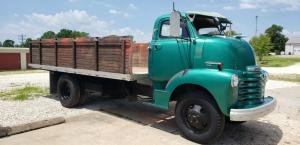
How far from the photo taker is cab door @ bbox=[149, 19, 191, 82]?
24.9 feet

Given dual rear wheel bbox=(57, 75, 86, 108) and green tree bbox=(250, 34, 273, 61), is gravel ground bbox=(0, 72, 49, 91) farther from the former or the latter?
green tree bbox=(250, 34, 273, 61)

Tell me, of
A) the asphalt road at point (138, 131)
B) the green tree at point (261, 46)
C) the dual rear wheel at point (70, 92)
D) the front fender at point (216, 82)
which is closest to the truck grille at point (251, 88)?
the front fender at point (216, 82)

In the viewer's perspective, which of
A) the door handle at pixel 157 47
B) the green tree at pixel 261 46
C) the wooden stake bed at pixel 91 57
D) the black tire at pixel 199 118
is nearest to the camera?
the black tire at pixel 199 118

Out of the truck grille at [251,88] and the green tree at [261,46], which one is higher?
the green tree at [261,46]

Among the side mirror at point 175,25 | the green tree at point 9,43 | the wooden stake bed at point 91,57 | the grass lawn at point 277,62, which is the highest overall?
the green tree at point 9,43

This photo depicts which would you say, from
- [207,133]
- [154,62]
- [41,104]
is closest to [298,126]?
[207,133]

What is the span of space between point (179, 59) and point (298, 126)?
3443 millimetres

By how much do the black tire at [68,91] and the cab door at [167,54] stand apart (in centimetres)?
307

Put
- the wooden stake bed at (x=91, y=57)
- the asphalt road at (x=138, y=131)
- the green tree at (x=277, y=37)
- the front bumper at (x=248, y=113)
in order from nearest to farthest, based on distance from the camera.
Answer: the front bumper at (x=248, y=113)
the asphalt road at (x=138, y=131)
the wooden stake bed at (x=91, y=57)
the green tree at (x=277, y=37)

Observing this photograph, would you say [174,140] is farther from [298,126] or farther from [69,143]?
[298,126]

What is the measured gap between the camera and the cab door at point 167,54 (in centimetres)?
760

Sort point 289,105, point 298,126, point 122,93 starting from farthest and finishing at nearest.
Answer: point 289,105 → point 122,93 → point 298,126

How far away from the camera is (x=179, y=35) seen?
7371 millimetres

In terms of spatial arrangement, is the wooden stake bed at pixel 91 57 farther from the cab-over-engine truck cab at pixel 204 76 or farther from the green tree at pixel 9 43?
the green tree at pixel 9 43
